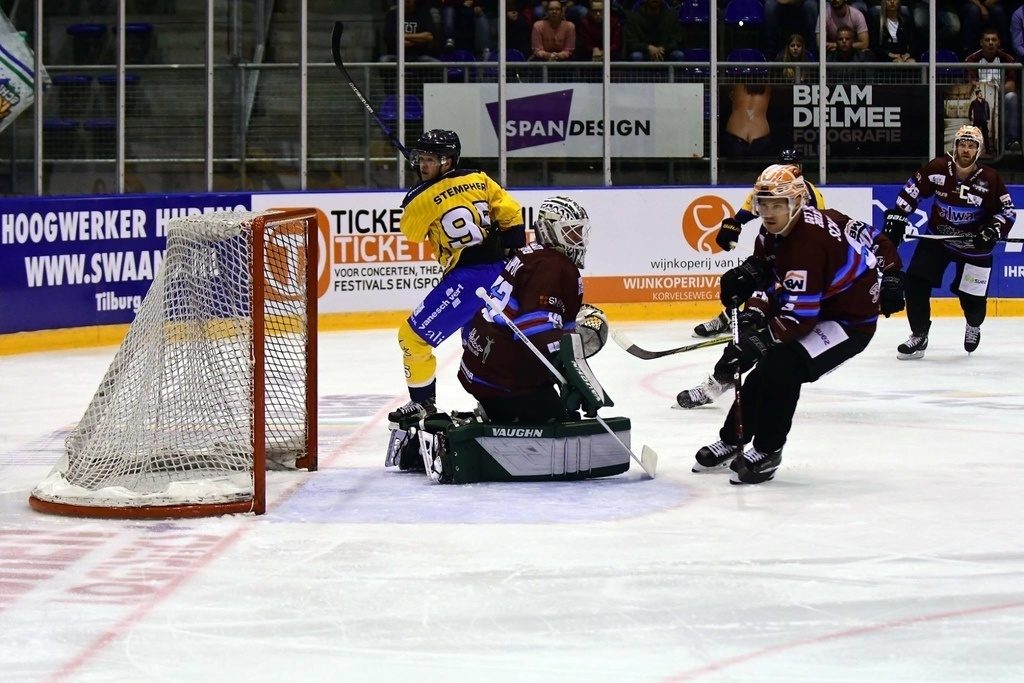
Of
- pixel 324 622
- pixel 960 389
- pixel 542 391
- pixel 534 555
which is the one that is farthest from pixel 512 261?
pixel 960 389

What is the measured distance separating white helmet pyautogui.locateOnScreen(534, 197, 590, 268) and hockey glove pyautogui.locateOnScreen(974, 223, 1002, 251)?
420cm

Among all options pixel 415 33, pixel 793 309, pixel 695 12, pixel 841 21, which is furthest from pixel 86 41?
pixel 793 309

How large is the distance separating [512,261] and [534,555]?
1.32 meters

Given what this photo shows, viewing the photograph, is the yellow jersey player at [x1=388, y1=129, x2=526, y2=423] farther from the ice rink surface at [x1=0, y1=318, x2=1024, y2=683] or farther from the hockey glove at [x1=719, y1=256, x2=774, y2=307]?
the hockey glove at [x1=719, y1=256, x2=774, y2=307]

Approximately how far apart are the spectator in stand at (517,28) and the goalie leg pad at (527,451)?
6.51 m

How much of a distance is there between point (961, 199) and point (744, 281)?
13.4ft

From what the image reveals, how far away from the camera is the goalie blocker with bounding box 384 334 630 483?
4.91 meters

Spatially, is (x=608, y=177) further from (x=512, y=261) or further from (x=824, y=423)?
(x=512, y=261)

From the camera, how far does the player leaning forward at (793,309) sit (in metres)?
4.75

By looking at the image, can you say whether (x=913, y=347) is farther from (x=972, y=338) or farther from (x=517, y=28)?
(x=517, y=28)

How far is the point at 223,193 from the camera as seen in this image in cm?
999

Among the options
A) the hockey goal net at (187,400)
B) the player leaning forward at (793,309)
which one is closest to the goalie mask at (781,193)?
the player leaning forward at (793,309)

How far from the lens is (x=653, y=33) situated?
11336 millimetres

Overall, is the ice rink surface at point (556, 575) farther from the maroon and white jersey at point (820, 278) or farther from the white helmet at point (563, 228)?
the white helmet at point (563, 228)
